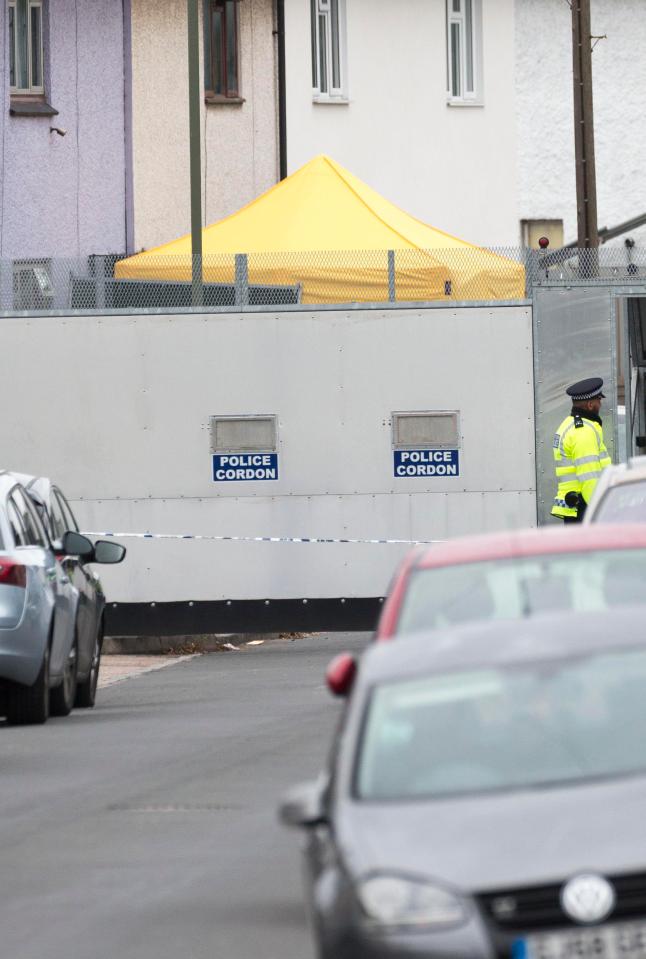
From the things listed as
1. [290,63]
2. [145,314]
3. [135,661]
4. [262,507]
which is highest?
[290,63]

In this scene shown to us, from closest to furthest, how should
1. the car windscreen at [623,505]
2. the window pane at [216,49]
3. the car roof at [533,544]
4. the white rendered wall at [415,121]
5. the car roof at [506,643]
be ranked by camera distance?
the car roof at [506,643] → the car roof at [533,544] → the car windscreen at [623,505] → the window pane at [216,49] → the white rendered wall at [415,121]

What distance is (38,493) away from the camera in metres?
16.0

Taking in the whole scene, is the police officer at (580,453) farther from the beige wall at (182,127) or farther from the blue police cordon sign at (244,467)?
the beige wall at (182,127)

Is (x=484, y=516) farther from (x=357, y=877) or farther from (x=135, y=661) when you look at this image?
(x=357, y=877)

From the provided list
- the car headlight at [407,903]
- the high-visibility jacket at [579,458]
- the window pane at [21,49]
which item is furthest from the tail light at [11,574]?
the window pane at [21,49]

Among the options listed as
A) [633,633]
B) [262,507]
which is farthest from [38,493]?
[633,633]

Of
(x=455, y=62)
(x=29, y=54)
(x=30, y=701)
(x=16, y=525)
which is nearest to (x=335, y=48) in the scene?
(x=455, y=62)

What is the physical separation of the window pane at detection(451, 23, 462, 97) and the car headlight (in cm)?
3278

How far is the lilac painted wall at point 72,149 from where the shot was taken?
104 feet

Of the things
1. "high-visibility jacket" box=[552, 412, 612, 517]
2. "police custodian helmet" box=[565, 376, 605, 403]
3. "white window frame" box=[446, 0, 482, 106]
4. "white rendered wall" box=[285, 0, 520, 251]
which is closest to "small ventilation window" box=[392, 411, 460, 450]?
"high-visibility jacket" box=[552, 412, 612, 517]

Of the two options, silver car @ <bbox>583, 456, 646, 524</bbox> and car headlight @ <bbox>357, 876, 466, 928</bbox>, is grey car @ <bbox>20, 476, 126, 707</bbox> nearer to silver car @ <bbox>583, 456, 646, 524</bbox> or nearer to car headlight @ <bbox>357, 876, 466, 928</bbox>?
silver car @ <bbox>583, 456, 646, 524</bbox>

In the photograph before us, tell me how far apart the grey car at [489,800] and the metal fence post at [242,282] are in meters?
15.2

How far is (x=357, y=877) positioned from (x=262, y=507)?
53.0ft

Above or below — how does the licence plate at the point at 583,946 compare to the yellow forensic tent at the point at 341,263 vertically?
below
